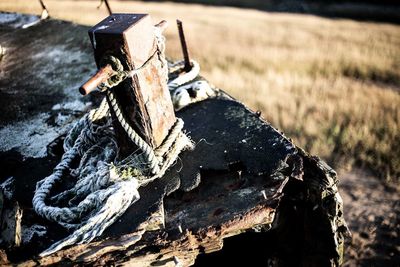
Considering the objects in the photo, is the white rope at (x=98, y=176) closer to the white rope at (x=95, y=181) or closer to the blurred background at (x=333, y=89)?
the white rope at (x=95, y=181)

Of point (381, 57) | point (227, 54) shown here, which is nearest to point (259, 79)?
point (227, 54)

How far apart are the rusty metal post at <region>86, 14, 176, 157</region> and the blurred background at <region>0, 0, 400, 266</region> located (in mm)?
3071

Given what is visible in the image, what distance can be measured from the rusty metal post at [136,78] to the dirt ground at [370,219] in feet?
10.1

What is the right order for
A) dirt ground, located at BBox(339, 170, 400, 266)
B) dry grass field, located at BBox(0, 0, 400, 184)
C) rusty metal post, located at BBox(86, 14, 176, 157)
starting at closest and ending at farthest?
rusty metal post, located at BBox(86, 14, 176, 157)
dirt ground, located at BBox(339, 170, 400, 266)
dry grass field, located at BBox(0, 0, 400, 184)

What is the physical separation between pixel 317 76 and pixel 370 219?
513 centimetres

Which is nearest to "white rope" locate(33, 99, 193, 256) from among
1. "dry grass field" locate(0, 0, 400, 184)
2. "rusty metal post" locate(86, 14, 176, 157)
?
"rusty metal post" locate(86, 14, 176, 157)

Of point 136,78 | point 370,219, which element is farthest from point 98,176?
point 370,219

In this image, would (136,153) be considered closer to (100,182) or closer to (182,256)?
(100,182)

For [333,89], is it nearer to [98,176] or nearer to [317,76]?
[317,76]

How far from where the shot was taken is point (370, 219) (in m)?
4.21

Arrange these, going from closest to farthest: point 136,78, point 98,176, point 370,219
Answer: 1. point 136,78
2. point 98,176
3. point 370,219

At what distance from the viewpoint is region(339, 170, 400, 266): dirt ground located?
372cm

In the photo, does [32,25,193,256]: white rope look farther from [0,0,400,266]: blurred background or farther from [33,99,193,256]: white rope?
[0,0,400,266]: blurred background

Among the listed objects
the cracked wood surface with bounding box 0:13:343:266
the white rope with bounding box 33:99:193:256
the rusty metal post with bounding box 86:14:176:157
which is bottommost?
the cracked wood surface with bounding box 0:13:343:266
